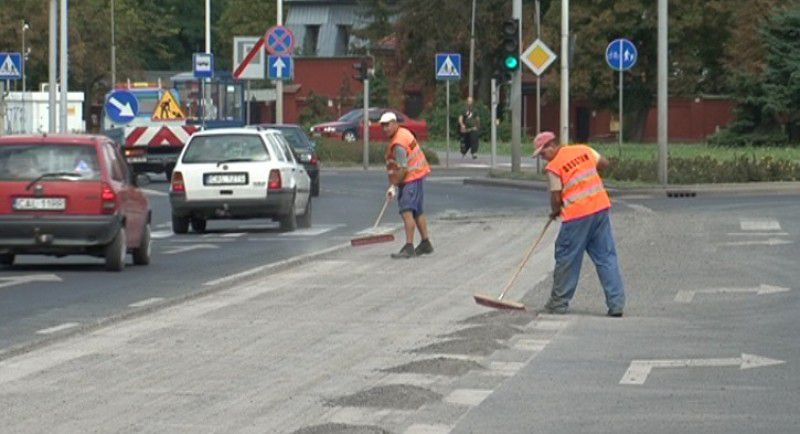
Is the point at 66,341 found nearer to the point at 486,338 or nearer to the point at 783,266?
the point at 486,338

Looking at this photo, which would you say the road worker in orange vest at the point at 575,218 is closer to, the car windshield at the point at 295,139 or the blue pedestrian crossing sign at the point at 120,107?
the car windshield at the point at 295,139

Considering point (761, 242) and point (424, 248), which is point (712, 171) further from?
point (424, 248)

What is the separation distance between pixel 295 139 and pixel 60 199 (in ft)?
66.1

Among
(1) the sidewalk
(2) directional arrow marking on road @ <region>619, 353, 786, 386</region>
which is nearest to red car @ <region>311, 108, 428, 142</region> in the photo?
(1) the sidewalk

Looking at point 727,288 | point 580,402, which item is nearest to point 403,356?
point 580,402

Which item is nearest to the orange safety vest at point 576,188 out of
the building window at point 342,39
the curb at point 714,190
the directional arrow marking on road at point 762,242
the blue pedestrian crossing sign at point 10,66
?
the directional arrow marking on road at point 762,242

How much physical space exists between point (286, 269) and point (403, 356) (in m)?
8.29

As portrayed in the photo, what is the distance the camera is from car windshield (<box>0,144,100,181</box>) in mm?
22047

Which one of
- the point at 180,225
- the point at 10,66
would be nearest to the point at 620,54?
the point at 10,66

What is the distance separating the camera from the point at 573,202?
17.0 meters

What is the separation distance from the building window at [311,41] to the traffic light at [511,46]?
2752 inches

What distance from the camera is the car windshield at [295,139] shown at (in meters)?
41.5

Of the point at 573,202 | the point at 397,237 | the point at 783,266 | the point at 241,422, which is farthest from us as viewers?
the point at 397,237

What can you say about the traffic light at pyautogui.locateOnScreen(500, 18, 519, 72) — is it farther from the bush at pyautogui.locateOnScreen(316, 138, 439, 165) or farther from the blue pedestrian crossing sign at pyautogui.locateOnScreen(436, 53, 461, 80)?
the bush at pyautogui.locateOnScreen(316, 138, 439, 165)
